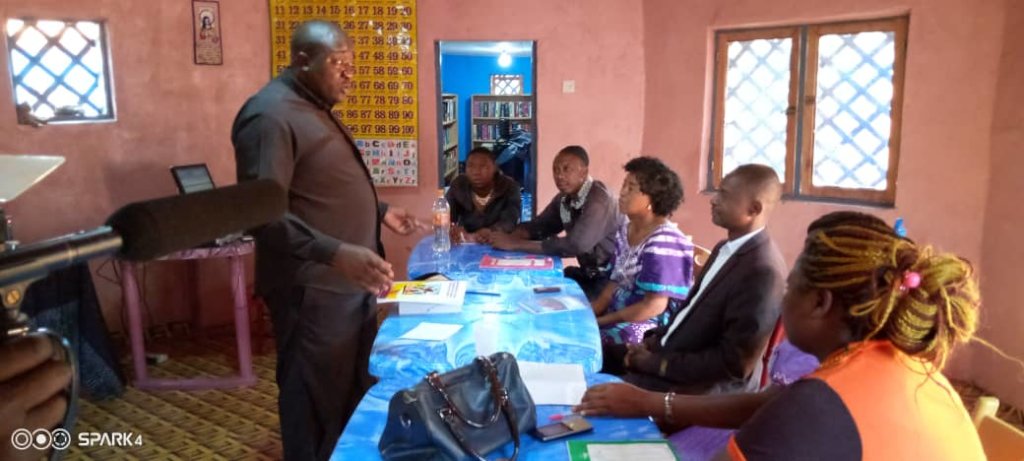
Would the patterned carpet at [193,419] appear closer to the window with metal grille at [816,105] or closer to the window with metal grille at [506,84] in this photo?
the window with metal grille at [816,105]

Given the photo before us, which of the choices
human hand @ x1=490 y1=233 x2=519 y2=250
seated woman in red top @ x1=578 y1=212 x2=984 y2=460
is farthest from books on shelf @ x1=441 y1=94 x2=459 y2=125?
seated woman in red top @ x1=578 y1=212 x2=984 y2=460

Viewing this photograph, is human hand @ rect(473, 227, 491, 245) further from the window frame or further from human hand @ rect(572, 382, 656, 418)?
the window frame

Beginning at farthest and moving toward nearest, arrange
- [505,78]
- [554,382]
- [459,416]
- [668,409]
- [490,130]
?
[505,78] → [490,130] → [554,382] → [668,409] → [459,416]

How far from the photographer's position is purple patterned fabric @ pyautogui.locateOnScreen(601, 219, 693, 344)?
2.50 meters

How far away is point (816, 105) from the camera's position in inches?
158

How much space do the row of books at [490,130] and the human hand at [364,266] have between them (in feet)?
28.2

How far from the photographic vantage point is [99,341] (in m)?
3.42

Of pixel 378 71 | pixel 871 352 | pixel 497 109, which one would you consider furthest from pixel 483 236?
pixel 497 109

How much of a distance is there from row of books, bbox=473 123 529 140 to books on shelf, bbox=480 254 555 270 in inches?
293

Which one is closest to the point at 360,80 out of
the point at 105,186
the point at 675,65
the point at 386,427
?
the point at 105,186

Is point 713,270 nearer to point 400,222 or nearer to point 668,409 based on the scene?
point 668,409

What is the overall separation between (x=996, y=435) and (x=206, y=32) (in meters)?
4.10

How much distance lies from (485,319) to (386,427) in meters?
0.85

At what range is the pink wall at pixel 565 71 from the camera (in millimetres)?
4559
